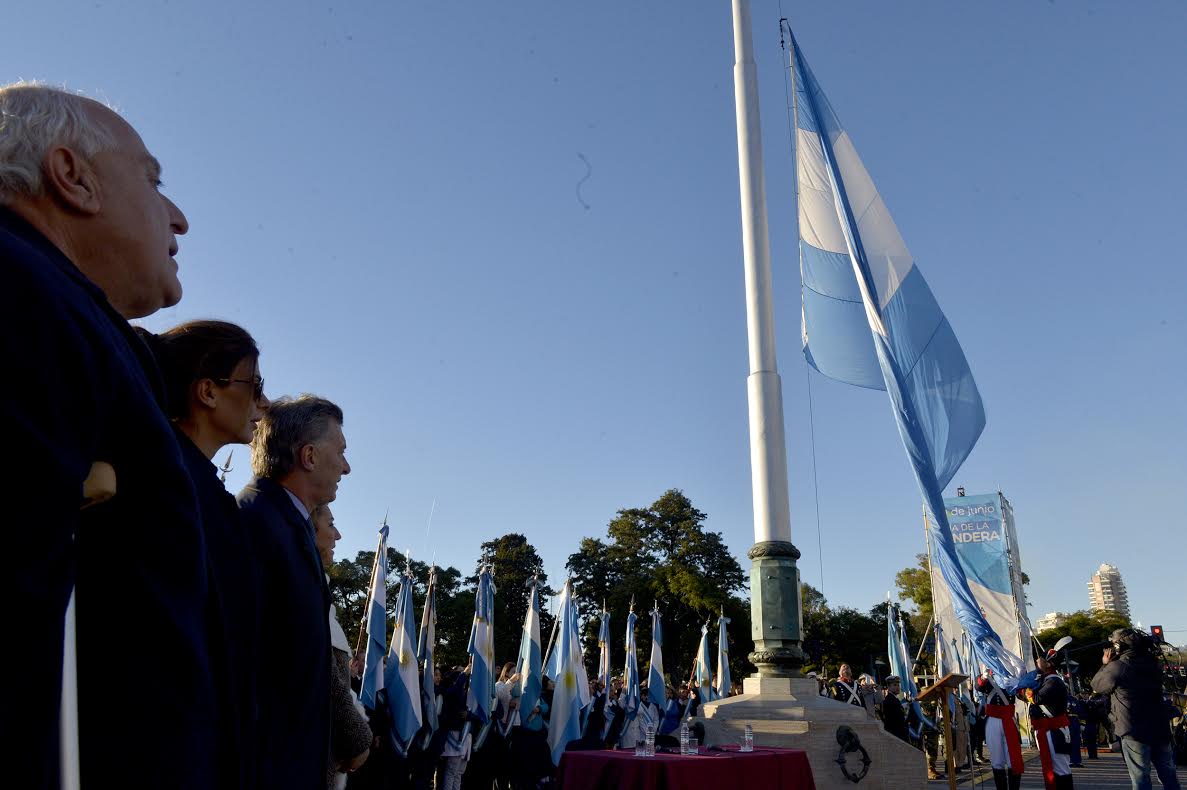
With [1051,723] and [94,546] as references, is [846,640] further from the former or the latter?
[94,546]

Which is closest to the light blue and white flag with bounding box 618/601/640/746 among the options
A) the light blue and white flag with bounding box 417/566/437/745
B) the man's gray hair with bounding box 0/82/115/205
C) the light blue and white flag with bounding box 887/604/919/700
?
the light blue and white flag with bounding box 417/566/437/745

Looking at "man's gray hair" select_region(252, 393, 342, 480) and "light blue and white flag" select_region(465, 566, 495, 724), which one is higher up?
"man's gray hair" select_region(252, 393, 342, 480)

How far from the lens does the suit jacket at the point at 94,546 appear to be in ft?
2.74

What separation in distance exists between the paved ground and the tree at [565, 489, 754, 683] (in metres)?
23.0

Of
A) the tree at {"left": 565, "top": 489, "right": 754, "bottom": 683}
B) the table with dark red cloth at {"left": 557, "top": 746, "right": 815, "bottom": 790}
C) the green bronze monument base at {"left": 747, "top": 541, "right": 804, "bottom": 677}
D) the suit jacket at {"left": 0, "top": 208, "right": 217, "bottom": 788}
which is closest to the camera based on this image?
the suit jacket at {"left": 0, "top": 208, "right": 217, "bottom": 788}

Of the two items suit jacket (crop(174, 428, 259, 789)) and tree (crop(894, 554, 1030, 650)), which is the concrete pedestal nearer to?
suit jacket (crop(174, 428, 259, 789))

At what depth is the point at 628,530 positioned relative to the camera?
46875mm

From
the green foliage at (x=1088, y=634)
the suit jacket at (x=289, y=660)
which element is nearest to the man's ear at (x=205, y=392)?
the suit jacket at (x=289, y=660)

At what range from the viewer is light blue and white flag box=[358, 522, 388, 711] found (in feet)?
34.4

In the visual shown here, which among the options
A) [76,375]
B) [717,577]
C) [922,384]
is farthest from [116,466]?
[717,577]

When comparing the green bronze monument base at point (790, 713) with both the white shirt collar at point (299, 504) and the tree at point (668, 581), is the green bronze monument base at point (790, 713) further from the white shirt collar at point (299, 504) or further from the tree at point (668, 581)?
the tree at point (668, 581)

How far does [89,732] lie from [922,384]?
37.5ft

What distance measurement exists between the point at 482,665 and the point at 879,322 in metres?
7.33

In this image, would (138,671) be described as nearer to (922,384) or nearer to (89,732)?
(89,732)
